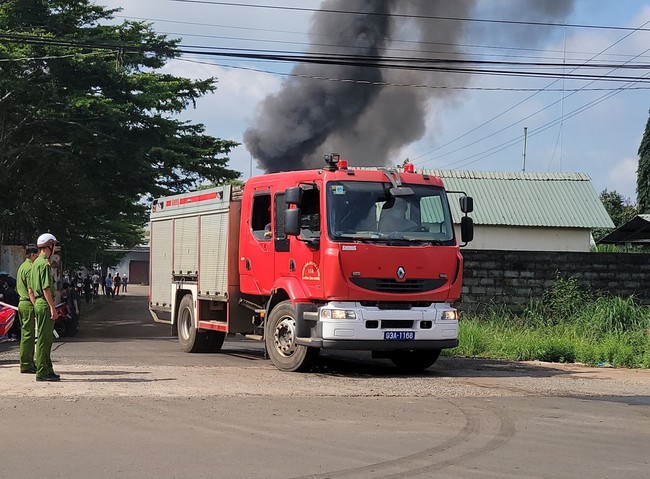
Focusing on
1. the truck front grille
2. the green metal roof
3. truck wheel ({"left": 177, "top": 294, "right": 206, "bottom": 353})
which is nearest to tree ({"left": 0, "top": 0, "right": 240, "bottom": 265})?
truck wheel ({"left": 177, "top": 294, "right": 206, "bottom": 353})

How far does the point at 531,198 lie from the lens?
3712 cm

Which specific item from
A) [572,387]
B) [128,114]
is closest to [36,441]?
[572,387]

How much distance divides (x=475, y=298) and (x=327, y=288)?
28.5ft

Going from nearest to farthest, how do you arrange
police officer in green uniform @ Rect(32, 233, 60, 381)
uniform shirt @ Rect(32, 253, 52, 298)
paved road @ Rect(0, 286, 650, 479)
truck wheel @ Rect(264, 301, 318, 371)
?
1. paved road @ Rect(0, 286, 650, 479)
2. police officer in green uniform @ Rect(32, 233, 60, 381)
3. uniform shirt @ Rect(32, 253, 52, 298)
4. truck wheel @ Rect(264, 301, 318, 371)

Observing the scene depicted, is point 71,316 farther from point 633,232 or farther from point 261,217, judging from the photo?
point 633,232

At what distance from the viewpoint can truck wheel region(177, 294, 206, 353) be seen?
54.2 feet

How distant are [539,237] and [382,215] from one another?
79.6ft

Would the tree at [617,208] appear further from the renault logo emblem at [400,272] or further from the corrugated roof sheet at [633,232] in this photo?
the renault logo emblem at [400,272]

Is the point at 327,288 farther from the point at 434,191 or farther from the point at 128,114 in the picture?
the point at 128,114

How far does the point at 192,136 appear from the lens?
3123 centimetres

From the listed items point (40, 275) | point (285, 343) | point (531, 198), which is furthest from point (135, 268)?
point (40, 275)

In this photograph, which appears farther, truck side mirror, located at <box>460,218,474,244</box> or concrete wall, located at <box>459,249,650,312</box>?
concrete wall, located at <box>459,249,650,312</box>

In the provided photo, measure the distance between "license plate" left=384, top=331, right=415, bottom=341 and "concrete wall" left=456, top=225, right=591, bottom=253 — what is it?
76.3 feet

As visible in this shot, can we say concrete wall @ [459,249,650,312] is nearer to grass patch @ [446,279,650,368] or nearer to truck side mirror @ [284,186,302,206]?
grass patch @ [446,279,650,368]
